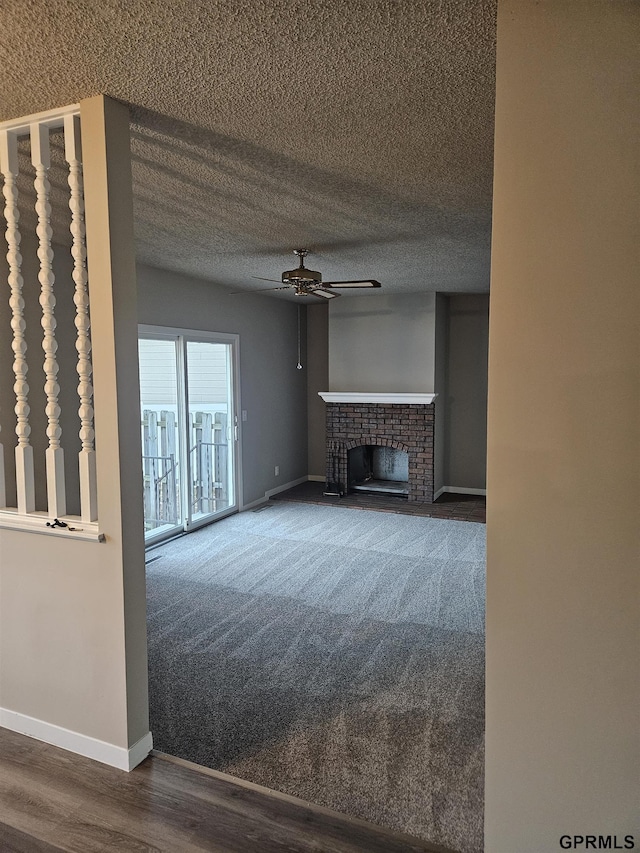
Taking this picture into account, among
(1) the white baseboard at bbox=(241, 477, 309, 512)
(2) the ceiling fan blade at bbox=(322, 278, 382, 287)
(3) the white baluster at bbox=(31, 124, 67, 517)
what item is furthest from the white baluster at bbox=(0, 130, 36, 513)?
(1) the white baseboard at bbox=(241, 477, 309, 512)

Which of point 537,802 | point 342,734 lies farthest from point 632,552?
point 342,734

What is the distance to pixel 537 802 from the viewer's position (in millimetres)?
1504

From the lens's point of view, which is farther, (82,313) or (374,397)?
(374,397)

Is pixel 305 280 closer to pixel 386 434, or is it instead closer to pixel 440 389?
pixel 386 434

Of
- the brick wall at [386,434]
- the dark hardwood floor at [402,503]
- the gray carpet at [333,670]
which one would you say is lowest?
the gray carpet at [333,670]

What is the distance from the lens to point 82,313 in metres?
2.10

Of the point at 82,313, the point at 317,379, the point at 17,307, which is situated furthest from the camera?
the point at 317,379

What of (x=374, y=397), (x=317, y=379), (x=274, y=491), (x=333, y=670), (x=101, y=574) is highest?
(x=317, y=379)

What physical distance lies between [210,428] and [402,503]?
2461mm

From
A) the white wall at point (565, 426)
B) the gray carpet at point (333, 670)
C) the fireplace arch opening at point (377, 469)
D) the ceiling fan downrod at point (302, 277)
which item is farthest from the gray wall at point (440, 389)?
the white wall at point (565, 426)

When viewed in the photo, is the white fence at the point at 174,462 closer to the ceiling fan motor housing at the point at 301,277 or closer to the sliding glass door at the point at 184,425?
the sliding glass door at the point at 184,425

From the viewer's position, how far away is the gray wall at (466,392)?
276 inches

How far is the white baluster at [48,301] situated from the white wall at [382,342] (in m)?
4.84

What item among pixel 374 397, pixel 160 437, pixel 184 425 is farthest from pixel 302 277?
pixel 374 397
